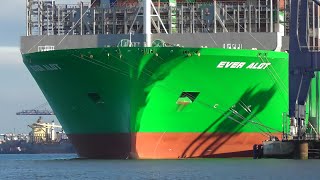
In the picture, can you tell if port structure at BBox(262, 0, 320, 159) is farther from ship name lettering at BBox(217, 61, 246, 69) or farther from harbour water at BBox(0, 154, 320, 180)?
ship name lettering at BBox(217, 61, 246, 69)

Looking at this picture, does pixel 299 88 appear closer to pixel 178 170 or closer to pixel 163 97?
pixel 163 97

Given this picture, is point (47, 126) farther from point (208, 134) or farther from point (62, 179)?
point (62, 179)

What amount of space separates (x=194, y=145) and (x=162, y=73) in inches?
196

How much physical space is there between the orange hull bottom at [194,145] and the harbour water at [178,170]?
3.36 feet

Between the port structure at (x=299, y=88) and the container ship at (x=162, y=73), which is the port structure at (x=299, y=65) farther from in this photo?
the container ship at (x=162, y=73)

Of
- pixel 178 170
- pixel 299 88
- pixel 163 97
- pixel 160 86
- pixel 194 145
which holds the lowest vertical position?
pixel 194 145

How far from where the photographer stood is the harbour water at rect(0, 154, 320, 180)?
56.3 m

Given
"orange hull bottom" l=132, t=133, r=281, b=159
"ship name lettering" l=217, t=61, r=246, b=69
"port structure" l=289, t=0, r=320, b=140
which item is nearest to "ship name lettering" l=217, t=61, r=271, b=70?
"ship name lettering" l=217, t=61, r=246, b=69

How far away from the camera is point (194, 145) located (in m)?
70.7

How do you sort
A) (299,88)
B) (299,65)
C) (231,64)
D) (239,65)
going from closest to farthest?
(231,64)
(239,65)
(299,65)
(299,88)

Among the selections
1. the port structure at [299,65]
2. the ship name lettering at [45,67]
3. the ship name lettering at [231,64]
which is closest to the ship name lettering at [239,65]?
the ship name lettering at [231,64]

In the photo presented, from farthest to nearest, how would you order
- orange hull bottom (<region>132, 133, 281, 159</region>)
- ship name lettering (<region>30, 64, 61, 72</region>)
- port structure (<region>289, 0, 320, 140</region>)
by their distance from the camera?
ship name lettering (<region>30, 64, 61, 72</region>)
port structure (<region>289, 0, 320, 140</region>)
orange hull bottom (<region>132, 133, 281, 159</region>)

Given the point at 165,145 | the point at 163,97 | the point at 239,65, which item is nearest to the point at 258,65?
the point at 239,65

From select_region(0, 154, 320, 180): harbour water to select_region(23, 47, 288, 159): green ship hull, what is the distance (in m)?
1.42
